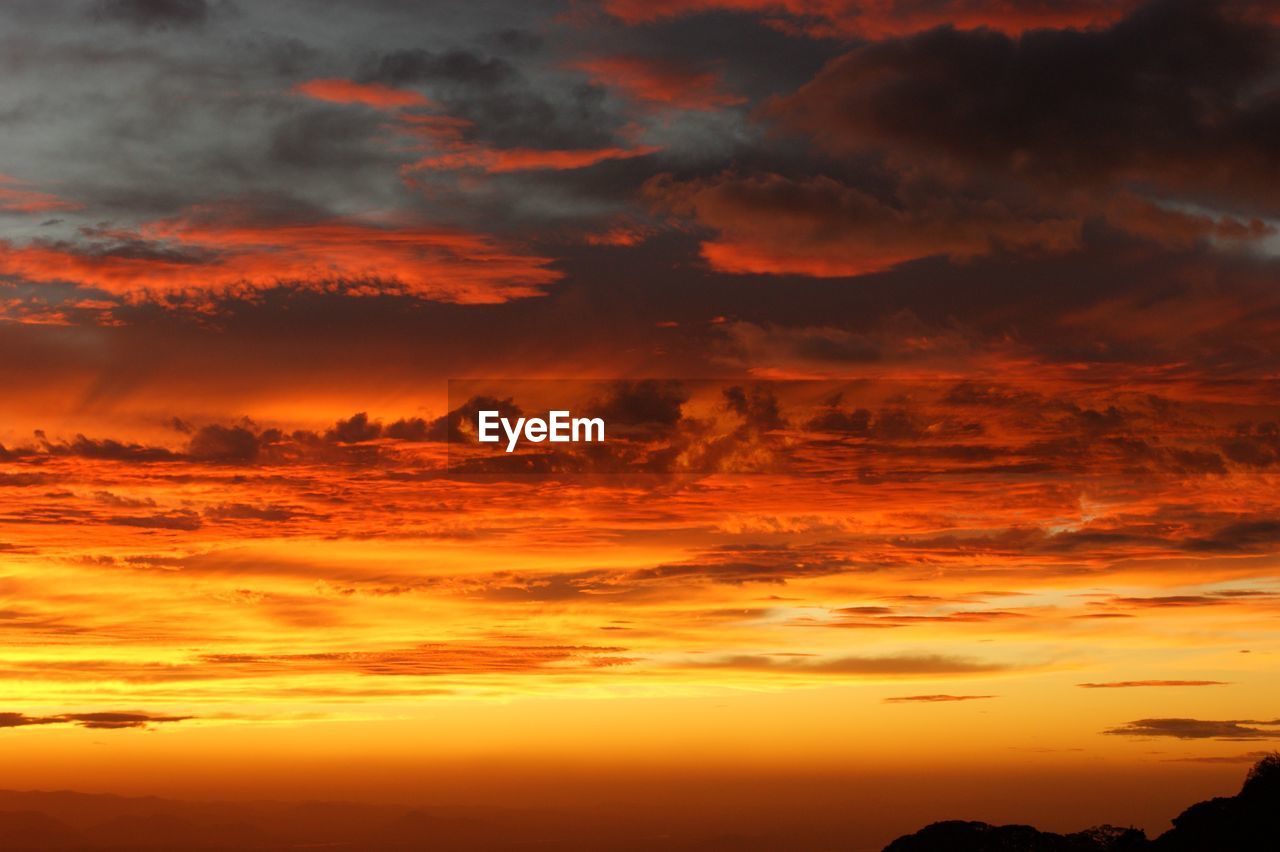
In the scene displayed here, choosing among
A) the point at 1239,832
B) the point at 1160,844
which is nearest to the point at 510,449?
the point at 1239,832

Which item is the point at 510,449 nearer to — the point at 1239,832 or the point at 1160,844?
the point at 1239,832

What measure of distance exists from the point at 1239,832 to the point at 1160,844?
2207cm

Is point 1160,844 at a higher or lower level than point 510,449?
lower

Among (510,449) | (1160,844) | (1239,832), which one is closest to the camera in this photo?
(510,449)

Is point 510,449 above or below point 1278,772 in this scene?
above

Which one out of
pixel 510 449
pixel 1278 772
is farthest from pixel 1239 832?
pixel 510 449

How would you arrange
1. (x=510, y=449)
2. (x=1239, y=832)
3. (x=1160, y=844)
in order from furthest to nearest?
(x=1160, y=844)
(x=1239, y=832)
(x=510, y=449)

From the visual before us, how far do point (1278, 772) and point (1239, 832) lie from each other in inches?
423

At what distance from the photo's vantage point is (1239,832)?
573ft

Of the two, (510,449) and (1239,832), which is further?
(1239,832)

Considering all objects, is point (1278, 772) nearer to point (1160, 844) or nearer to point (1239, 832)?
point (1239, 832)

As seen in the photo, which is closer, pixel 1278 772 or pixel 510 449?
pixel 510 449

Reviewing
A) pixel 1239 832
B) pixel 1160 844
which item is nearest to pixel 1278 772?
pixel 1239 832

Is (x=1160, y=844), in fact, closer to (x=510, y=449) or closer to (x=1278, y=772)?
(x=1278, y=772)
